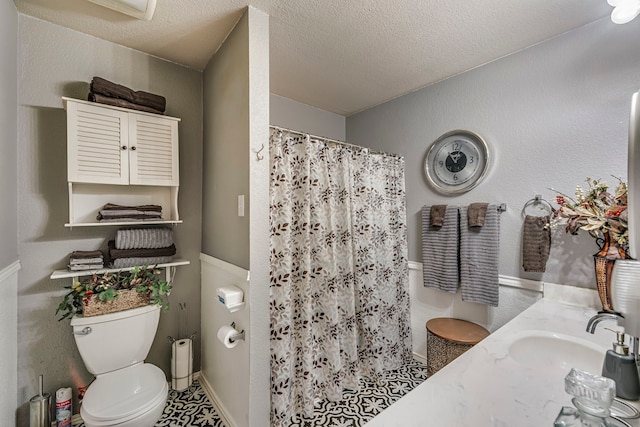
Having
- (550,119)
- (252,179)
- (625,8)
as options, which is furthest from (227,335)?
(625,8)

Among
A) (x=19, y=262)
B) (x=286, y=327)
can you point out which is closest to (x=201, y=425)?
(x=286, y=327)

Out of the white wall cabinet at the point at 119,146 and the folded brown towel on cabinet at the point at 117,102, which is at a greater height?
the folded brown towel on cabinet at the point at 117,102

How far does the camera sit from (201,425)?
1.66 m

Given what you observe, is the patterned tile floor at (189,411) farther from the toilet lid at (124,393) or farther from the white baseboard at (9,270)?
the white baseboard at (9,270)

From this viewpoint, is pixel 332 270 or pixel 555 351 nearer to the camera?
pixel 555 351

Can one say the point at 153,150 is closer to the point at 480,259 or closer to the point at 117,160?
the point at 117,160

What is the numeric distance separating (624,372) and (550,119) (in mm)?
1563

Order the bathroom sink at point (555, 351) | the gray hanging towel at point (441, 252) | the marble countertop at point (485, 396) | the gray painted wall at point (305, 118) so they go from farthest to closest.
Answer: the gray painted wall at point (305, 118) → the gray hanging towel at point (441, 252) → the bathroom sink at point (555, 351) → the marble countertop at point (485, 396)

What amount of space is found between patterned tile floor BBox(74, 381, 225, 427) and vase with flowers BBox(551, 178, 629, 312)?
2273mm

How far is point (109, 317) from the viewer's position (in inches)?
62.6

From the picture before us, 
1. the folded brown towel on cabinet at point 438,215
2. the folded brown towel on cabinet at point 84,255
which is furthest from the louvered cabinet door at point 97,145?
the folded brown towel on cabinet at point 438,215

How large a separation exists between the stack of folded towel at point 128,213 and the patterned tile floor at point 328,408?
1263 mm

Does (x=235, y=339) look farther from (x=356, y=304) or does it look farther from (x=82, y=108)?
(x=82, y=108)

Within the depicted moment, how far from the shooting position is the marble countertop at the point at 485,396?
2.21 ft
